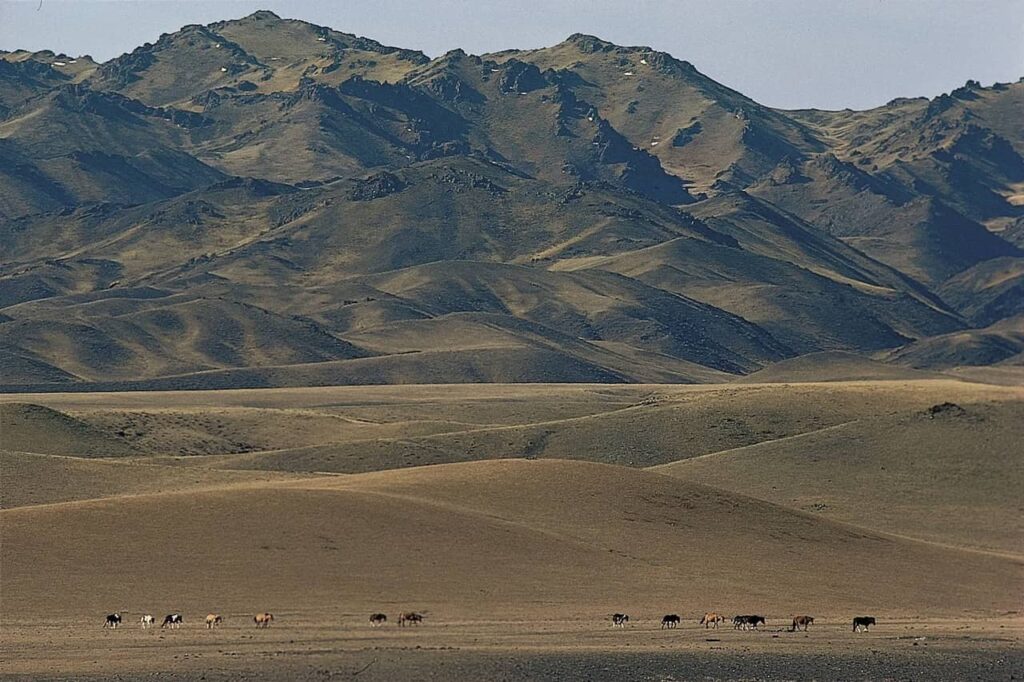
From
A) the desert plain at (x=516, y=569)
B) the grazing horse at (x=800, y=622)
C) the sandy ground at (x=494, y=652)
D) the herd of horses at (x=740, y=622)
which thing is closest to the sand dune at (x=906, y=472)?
the desert plain at (x=516, y=569)

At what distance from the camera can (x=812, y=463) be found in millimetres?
153250

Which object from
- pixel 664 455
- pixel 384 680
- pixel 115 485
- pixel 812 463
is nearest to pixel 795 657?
pixel 384 680

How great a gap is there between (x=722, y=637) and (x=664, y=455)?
108m

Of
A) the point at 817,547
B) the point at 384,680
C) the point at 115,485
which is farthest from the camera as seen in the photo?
the point at 115,485

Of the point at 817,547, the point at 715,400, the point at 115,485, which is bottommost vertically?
the point at 817,547

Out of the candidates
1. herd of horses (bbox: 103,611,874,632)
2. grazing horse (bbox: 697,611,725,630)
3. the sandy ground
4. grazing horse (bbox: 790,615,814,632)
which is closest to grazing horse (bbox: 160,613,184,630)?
herd of horses (bbox: 103,611,874,632)

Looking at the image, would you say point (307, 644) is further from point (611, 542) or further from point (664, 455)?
point (664, 455)

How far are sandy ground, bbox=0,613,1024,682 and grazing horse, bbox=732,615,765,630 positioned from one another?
873 mm

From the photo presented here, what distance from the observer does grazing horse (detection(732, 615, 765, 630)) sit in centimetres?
6938

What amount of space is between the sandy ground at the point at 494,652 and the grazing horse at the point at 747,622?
2.86 ft

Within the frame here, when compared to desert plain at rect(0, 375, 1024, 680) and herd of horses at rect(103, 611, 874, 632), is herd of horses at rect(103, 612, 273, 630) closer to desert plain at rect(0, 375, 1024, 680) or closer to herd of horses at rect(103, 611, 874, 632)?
herd of horses at rect(103, 611, 874, 632)

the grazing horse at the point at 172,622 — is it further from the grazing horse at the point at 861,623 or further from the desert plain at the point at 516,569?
the grazing horse at the point at 861,623

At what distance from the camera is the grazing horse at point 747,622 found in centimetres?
6938

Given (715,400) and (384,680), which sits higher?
(715,400)
